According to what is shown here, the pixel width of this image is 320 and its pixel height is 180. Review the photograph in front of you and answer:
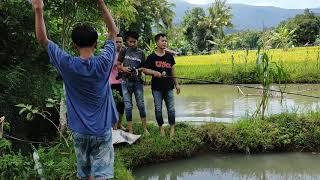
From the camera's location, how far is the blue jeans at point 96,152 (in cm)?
319

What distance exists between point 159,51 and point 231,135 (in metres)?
1.55

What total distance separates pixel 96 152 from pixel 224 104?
7.85 metres

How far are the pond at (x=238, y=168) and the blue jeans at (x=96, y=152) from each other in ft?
8.49

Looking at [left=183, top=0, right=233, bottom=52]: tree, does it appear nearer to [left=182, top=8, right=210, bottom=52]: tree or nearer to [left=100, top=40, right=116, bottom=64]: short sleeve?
[left=182, top=8, right=210, bottom=52]: tree

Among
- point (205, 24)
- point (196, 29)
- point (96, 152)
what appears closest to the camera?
point (96, 152)

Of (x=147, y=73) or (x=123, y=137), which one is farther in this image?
(x=147, y=73)

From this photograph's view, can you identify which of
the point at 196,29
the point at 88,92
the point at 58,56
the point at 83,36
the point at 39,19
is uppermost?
the point at 196,29

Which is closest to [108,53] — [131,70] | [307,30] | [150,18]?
[131,70]

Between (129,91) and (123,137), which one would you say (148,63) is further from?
(123,137)

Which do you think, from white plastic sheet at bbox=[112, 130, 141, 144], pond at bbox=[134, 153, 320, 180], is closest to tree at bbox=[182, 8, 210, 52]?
pond at bbox=[134, 153, 320, 180]

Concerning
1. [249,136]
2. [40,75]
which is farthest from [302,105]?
[40,75]

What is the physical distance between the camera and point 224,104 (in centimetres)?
1084

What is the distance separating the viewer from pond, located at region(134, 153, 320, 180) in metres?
5.77

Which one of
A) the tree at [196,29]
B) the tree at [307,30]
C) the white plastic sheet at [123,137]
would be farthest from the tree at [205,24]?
the white plastic sheet at [123,137]
